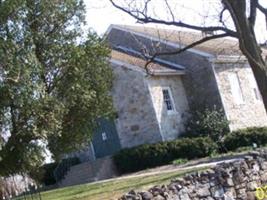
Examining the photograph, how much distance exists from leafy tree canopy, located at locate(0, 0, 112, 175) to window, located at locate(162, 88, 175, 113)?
390 inches

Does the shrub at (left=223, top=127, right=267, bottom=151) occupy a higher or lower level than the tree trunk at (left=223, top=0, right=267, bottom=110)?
lower

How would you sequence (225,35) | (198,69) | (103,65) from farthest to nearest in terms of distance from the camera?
(198,69)
(103,65)
(225,35)

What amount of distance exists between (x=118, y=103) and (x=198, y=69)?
4.63 metres

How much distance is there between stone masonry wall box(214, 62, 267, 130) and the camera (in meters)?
30.1

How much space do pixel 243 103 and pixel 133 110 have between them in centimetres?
657

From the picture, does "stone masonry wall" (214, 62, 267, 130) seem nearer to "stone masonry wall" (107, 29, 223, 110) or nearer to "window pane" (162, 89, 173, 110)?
"stone masonry wall" (107, 29, 223, 110)

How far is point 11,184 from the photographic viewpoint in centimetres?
2831

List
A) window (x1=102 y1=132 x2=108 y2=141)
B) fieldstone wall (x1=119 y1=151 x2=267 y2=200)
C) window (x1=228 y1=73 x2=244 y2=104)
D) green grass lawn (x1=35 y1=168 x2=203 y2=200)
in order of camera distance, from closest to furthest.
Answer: fieldstone wall (x1=119 y1=151 x2=267 y2=200), green grass lawn (x1=35 y1=168 x2=203 y2=200), window (x1=102 y1=132 x2=108 y2=141), window (x1=228 y1=73 x2=244 y2=104)

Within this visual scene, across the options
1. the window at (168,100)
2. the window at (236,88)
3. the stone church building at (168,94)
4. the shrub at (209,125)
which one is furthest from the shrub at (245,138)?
the window at (236,88)

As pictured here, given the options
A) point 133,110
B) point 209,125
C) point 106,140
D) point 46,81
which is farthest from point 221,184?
point 106,140

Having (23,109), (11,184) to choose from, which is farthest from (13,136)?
(11,184)

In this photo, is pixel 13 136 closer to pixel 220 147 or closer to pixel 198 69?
pixel 220 147

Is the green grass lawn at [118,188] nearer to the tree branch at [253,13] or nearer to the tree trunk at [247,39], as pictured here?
the tree trunk at [247,39]

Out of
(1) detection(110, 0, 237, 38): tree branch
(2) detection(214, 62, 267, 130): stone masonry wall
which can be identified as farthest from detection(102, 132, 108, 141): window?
(1) detection(110, 0, 237, 38): tree branch
